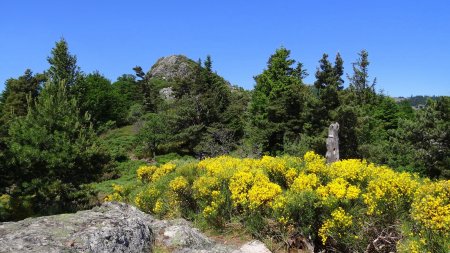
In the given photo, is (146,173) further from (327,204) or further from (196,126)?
(196,126)

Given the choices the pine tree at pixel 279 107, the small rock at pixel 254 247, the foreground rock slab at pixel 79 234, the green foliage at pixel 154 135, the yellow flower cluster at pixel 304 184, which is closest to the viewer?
the foreground rock slab at pixel 79 234

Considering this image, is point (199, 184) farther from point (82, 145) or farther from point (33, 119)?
point (33, 119)

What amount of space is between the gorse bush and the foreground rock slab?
7.78 ft

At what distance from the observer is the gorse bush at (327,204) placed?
19.8 feet

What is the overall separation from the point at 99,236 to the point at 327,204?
440cm

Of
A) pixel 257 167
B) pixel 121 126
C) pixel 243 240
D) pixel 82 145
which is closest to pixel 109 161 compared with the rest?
pixel 82 145

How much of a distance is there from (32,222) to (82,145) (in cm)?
1111

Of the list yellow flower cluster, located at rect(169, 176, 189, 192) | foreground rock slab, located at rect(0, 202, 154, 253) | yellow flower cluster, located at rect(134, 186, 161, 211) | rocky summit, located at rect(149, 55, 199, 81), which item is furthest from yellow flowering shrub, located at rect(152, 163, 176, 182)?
rocky summit, located at rect(149, 55, 199, 81)

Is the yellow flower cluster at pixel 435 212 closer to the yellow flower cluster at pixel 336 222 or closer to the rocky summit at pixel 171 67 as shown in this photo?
the yellow flower cluster at pixel 336 222

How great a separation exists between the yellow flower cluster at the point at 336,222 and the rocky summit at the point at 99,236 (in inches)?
53.2

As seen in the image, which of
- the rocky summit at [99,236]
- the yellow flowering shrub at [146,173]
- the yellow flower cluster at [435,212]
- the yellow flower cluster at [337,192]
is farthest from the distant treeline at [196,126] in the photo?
the yellow flower cluster at [435,212]

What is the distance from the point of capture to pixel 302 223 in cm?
827

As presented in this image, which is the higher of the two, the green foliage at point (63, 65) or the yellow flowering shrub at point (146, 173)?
the green foliage at point (63, 65)

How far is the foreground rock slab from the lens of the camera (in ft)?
19.5
